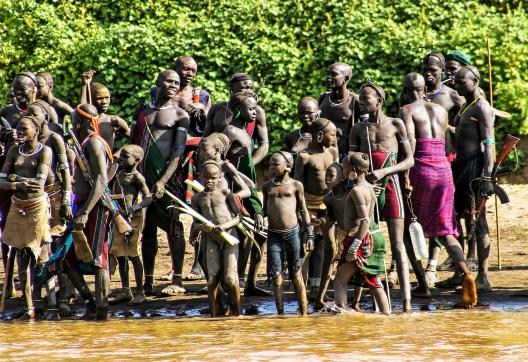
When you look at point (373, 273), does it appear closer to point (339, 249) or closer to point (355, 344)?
point (339, 249)

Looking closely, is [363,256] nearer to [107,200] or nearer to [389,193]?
[389,193]

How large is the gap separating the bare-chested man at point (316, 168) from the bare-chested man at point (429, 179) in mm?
727

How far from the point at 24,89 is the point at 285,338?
13.1 ft

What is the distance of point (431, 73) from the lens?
12.1 metres

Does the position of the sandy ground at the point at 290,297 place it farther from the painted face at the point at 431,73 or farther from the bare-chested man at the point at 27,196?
the painted face at the point at 431,73

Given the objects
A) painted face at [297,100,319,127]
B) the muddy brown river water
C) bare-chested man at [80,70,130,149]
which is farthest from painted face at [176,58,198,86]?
the muddy brown river water

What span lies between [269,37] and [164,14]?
181cm

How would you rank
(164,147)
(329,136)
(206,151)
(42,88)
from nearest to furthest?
(206,151) < (329,136) < (164,147) < (42,88)

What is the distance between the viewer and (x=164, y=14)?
19344 millimetres

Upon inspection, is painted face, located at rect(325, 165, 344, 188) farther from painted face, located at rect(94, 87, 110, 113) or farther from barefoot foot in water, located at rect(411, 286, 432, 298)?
painted face, located at rect(94, 87, 110, 113)

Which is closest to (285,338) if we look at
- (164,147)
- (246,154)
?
(246,154)

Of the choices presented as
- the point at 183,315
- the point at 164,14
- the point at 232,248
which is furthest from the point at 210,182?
the point at 164,14

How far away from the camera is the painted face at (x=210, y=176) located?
10305 millimetres

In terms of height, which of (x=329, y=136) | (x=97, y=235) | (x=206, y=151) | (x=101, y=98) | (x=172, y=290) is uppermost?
(x=101, y=98)
